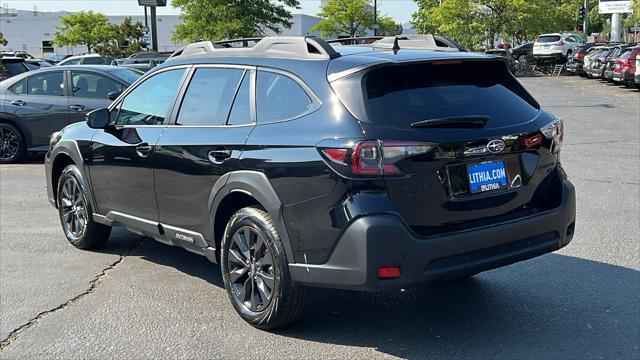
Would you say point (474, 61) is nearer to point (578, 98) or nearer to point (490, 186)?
point (490, 186)

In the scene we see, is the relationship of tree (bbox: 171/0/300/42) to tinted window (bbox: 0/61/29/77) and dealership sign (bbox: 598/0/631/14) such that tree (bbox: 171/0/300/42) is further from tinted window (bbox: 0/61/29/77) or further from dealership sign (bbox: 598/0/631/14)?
dealership sign (bbox: 598/0/631/14)

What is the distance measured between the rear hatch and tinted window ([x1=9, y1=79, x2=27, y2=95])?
9.54 m

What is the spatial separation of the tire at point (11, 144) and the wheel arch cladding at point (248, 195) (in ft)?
27.7

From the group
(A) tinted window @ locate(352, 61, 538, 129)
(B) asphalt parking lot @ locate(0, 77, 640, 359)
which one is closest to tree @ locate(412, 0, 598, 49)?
(B) asphalt parking lot @ locate(0, 77, 640, 359)

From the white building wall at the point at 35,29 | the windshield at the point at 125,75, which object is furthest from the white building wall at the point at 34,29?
the windshield at the point at 125,75

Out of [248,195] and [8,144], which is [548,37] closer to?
[8,144]

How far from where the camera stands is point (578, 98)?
23625 mm

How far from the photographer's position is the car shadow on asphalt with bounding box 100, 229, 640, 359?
164 inches

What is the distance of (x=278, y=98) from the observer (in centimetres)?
445

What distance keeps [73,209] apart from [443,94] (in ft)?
12.9

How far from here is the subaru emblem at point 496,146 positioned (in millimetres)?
4064

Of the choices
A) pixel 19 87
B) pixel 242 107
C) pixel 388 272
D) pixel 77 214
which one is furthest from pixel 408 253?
pixel 19 87

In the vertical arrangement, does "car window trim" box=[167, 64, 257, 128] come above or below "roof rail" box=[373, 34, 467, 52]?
below

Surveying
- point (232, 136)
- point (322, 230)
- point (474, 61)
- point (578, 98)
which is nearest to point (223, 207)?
point (232, 136)
